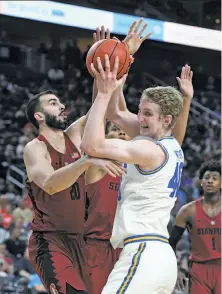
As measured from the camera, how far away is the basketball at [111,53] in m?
3.72

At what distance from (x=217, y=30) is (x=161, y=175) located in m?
14.4

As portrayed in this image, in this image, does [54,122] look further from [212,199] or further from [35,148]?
[212,199]

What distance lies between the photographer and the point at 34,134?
47.9ft

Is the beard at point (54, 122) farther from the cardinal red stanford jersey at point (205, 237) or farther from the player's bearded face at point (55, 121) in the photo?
the cardinal red stanford jersey at point (205, 237)

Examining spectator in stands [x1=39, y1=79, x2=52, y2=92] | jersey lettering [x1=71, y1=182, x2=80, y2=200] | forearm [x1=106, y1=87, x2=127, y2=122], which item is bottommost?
jersey lettering [x1=71, y1=182, x2=80, y2=200]

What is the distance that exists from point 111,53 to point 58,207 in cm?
143

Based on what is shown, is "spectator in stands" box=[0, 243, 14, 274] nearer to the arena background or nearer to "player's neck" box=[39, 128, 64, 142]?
the arena background

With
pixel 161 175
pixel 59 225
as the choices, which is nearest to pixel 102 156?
pixel 161 175

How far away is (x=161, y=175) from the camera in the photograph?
3.74 m

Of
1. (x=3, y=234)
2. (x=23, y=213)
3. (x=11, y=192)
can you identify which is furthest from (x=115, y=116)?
(x=11, y=192)

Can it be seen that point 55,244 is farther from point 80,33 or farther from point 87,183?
point 80,33

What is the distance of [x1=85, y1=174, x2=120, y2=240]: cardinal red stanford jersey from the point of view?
17.1ft

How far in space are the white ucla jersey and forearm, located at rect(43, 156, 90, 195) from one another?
0.99 ft

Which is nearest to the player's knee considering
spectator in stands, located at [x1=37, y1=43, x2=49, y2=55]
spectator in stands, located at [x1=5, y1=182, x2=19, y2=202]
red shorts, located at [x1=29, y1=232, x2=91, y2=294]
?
red shorts, located at [x1=29, y1=232, x2=91, y2=294]
